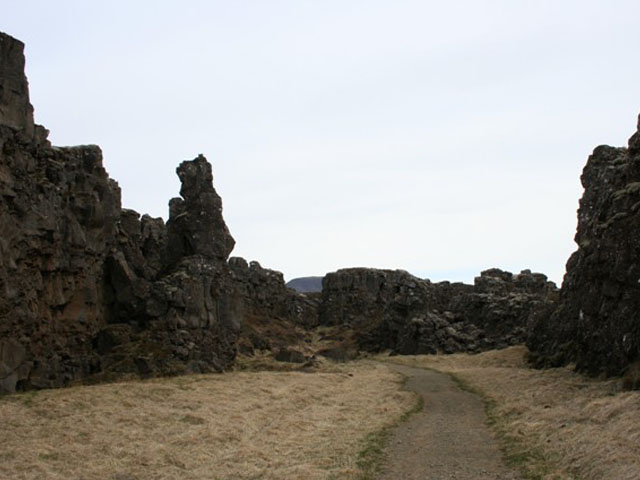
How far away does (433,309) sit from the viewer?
80250 millimetres

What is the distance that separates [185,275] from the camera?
38.2 metres

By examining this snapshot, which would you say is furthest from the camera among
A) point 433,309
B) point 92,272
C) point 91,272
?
point 433,309

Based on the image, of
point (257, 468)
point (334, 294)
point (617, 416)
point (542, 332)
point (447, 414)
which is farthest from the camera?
point (334, 294)

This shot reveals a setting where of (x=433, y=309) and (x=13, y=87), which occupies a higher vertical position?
(x=13, y=87)

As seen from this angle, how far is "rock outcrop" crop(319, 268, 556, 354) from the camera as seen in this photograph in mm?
65625

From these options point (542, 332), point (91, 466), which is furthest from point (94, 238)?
point (542, 332)

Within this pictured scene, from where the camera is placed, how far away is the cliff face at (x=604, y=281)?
98.9 feet

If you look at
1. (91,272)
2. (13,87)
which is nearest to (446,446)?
(91,272)

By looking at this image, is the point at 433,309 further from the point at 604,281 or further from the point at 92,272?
the point at 92,272

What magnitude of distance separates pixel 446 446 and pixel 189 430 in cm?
840

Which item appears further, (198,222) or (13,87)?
(198,222)

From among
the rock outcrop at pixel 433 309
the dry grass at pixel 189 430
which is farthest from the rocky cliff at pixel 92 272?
the rock outcrop at pixel 433 309

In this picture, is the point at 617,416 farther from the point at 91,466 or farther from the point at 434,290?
the point at 434,290

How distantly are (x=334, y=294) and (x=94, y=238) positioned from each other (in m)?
73.8
